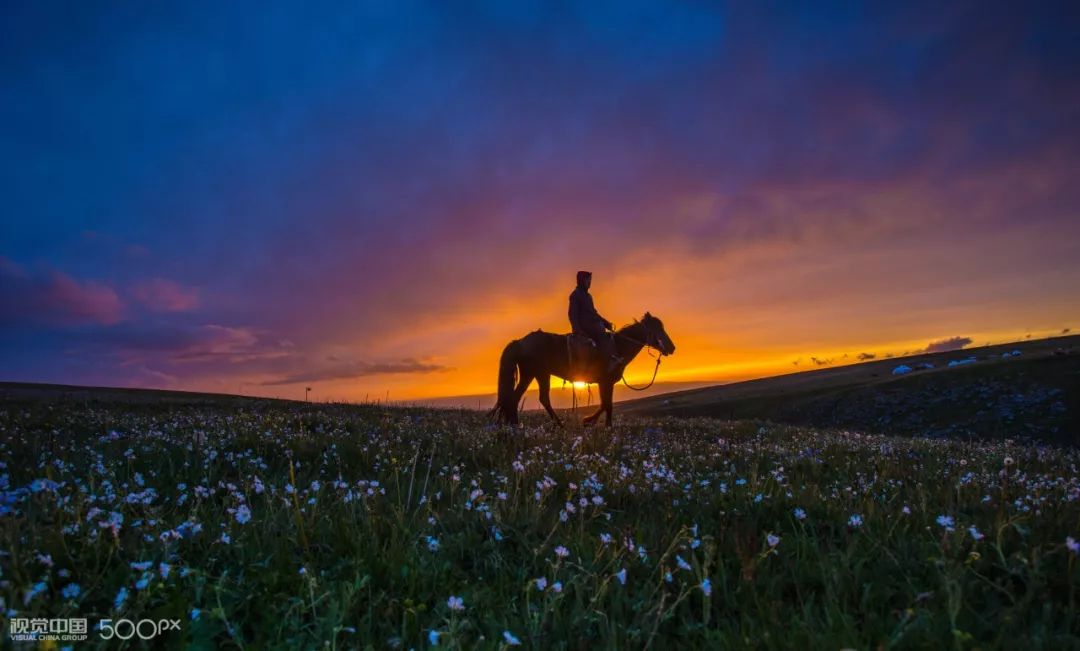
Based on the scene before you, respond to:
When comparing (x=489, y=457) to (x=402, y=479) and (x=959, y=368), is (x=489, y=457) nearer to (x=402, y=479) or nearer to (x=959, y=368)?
(x=402, y=479)

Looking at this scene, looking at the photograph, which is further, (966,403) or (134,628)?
(966,403)

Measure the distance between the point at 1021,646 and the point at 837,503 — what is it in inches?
114

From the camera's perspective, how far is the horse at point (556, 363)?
61.4ft

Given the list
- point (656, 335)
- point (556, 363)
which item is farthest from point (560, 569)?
point (656, 335)

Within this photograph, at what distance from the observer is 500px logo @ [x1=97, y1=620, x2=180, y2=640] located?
2.59m

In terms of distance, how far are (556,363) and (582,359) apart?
3.16ft

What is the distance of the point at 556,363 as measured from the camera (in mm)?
19500

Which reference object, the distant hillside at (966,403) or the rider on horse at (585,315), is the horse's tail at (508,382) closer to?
the rider on horse at (585,315)

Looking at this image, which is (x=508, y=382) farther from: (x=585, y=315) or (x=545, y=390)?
(x=585, y=315)

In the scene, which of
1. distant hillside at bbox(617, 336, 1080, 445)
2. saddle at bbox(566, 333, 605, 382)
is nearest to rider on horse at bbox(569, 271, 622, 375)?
saddle at bbox(566, 333, 605, 382)

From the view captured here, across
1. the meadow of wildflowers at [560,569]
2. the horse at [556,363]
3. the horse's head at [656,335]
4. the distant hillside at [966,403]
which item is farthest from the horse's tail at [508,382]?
the distant hillside at [966,403]

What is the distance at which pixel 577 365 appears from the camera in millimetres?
19594

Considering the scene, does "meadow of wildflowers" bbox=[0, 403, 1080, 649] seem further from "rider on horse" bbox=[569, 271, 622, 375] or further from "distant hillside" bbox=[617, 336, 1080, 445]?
"distant hillside" bbox=[617, 336, 1080, 445]

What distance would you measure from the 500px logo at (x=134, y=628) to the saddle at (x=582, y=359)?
54.7 ft
